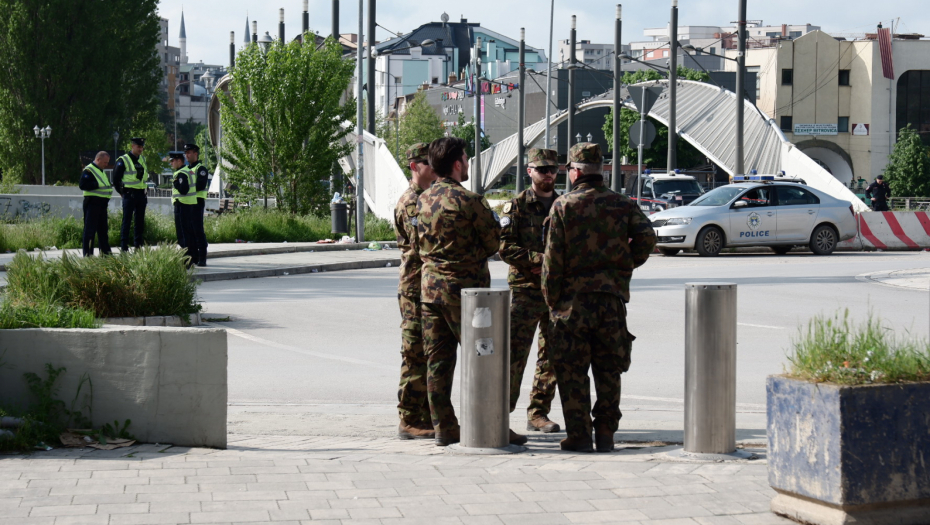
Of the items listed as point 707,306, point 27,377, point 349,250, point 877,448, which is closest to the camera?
point 877,448

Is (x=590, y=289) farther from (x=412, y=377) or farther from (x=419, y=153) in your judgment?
(x=419, y=153)

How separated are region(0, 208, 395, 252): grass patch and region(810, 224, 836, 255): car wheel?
10.4 metres

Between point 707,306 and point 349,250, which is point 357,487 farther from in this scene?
point 349,250

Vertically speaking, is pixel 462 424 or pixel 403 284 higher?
pixel 403 284

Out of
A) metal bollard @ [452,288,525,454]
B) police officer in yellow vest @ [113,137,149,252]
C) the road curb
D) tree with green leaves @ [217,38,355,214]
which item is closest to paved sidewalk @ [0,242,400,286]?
the road curb

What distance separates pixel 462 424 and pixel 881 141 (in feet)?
286

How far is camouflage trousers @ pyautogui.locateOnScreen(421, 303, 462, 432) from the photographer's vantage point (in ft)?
19.8

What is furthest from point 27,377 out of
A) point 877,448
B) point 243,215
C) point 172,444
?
point 243,215

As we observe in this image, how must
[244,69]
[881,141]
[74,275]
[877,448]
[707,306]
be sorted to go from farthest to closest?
[881,141] → [244,69] → [74,275] → [707,306] → [877,448]

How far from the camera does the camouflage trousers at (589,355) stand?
5.77m

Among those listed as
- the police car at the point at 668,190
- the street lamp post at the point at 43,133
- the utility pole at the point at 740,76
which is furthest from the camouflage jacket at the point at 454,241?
the street lamp post at the point at 43,133

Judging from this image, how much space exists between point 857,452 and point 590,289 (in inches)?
75.5

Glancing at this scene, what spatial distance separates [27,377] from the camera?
229 inches

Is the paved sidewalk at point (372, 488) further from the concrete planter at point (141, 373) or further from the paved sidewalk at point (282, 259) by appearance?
the paved sidewalk at point (282, 259)
